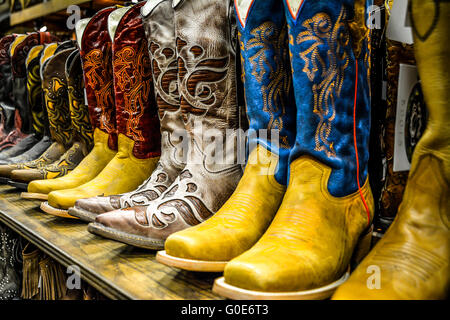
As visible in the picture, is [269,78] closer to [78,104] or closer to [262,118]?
[262,118]

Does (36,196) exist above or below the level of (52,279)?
above

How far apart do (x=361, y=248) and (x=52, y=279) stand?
42.6 inches

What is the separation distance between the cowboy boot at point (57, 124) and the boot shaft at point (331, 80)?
1316 mm

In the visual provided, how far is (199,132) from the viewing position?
3.54ft

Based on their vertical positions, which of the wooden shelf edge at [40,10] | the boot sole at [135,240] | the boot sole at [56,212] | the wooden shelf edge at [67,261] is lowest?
the wooden shelf edge at [67,261]

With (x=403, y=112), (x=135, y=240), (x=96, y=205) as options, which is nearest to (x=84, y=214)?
(x=96, y=205)

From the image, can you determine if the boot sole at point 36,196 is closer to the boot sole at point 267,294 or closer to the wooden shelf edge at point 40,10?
the boot sole at point 267,294

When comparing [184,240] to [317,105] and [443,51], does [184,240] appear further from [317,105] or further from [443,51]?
[443,51]

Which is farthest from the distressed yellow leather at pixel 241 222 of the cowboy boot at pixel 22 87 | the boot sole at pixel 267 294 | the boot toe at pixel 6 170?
the cowboy boot at pixel 22 87

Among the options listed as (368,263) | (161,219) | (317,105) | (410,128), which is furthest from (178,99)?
(368,263)

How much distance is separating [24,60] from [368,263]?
2285 mm

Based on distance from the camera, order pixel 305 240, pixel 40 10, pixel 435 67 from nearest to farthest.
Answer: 1. pixel 435 67
2. pixel 305 240
3. pixel 40 10

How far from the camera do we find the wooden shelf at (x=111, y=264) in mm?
769

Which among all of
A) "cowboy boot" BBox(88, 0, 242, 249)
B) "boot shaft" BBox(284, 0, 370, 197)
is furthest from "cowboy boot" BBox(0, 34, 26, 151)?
"boot shaft" BBox(284, 0, 370, 197)
